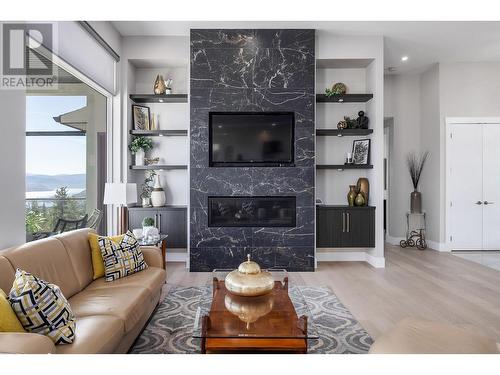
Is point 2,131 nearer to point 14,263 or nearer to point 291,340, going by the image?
point 14,263

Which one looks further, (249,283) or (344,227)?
(344,227)

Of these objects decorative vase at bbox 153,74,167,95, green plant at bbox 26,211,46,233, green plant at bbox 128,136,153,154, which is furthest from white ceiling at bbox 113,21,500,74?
green plant at bbox 26,211,46,233

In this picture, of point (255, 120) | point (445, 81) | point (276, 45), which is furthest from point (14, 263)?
point (445, 81)

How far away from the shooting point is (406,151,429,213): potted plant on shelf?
5816 mm

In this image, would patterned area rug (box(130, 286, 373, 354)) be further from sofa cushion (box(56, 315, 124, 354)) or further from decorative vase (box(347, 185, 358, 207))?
decorative vase (box(347, 185, 358, 207))

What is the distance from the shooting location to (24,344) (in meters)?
1.22

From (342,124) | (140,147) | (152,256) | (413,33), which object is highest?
(413,33)

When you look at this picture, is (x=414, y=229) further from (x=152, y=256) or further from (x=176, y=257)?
(x=152, y=256)

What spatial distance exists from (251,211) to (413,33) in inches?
132

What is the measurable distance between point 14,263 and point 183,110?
351 cm

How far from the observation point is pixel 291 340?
1.80 m

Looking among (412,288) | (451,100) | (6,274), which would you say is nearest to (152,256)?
(6,274)

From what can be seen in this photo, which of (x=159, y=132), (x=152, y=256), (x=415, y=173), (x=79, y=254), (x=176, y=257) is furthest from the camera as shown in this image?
(x=415, y=173)

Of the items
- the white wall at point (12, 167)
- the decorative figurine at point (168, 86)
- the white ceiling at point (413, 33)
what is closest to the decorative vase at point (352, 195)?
the white ceiling at point (413, 33)
